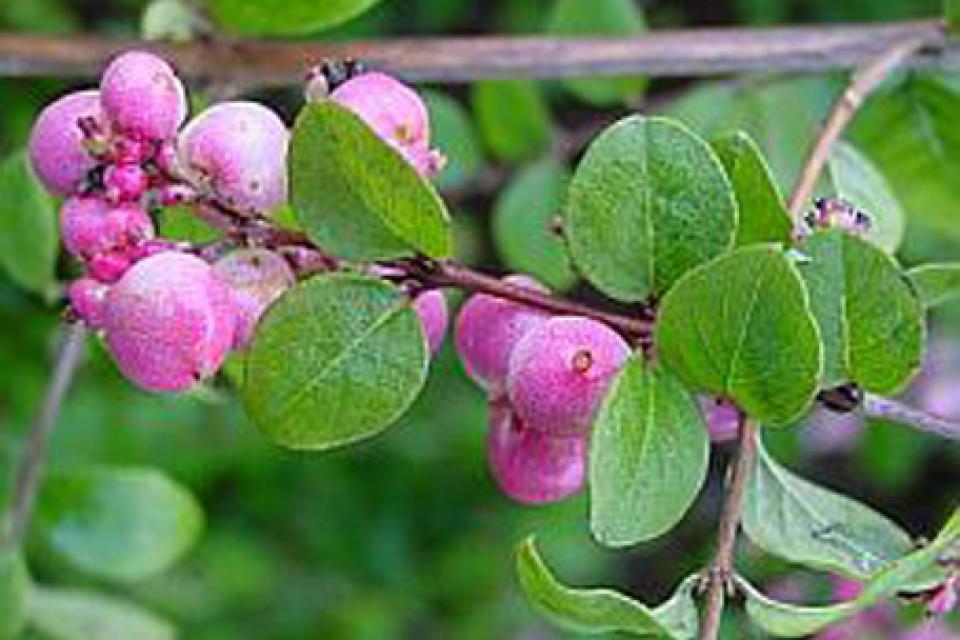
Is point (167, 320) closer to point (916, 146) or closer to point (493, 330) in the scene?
point (493, 330)

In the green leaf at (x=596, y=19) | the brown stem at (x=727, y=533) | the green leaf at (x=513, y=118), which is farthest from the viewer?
the green leaf at (x=513, y=118)

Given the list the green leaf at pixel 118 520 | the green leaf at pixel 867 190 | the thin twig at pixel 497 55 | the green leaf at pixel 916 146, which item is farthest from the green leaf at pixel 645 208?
the green leaf at pixel 118 520

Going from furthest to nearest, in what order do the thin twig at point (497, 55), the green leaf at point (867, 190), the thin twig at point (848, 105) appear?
the thin twig at point (497, 55) → the green leaf at point (867, 190) → the thin twig at point (848, 105)

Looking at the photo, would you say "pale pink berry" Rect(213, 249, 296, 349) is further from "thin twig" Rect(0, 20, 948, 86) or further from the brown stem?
"thin twig" Rect(0, 20, 948, 86)

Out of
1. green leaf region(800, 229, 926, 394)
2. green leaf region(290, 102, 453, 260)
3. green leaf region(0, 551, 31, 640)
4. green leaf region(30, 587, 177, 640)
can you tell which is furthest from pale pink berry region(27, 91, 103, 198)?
green leaf region(30, 587, 177, 640)

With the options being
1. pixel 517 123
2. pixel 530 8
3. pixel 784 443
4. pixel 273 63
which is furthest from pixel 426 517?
pixel 273 63

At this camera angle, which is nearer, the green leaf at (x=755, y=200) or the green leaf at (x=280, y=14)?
the green leaf at (x=755, y=200)

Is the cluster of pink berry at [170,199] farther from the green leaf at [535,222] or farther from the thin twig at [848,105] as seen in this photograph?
the green leaf at [535,222]
